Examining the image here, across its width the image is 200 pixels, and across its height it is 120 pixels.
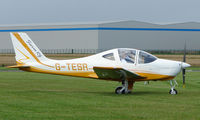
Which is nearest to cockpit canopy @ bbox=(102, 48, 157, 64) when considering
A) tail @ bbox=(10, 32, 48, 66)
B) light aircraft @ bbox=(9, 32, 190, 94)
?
light aircraft @ bbox=(9, 32, 190, 94)

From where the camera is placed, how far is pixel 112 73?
18.8 metres

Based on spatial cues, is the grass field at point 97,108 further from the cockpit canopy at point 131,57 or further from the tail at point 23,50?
the tail at point 23,50

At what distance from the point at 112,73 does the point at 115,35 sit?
1865 inches

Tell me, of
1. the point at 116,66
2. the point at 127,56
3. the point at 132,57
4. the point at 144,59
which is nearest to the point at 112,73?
the point at 116,66

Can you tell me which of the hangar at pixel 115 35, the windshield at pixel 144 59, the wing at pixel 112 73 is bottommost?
the hangar at pixel 115 35

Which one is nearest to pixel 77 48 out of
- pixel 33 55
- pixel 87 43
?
pixel 87 43

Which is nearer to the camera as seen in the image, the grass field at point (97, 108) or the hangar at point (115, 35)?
the grass field at point (97, 108)

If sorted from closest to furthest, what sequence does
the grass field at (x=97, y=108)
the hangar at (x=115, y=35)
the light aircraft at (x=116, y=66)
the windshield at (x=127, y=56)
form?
the grass field at (x=97, y=108)
the light aircraft at (x=116, y=66)
the windshield at (x=127, y=56)
the hangar at (x=115, y=35)

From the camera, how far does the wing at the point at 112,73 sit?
723 inches

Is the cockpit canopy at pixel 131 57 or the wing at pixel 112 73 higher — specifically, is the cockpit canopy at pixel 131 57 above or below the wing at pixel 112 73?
above

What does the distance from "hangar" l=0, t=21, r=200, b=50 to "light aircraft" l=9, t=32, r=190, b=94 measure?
4474 centimetres

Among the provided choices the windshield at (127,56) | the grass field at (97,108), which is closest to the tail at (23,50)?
the grass field at (97,108)

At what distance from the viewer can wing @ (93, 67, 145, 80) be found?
18.4m

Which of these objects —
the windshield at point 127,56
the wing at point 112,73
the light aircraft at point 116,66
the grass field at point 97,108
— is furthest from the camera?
the windshield at point 127,56
